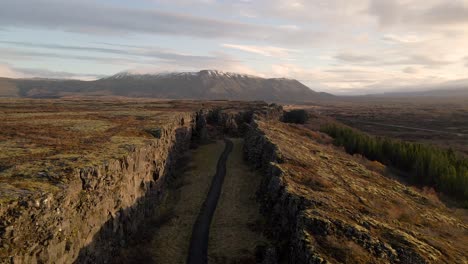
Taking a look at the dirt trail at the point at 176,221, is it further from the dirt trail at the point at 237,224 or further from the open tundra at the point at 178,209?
the dirt trail at the point at 237,224

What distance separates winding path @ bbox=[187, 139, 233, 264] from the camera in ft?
106

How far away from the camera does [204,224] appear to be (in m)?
39.1

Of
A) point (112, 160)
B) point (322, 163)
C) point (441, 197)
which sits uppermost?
point (112, 160)

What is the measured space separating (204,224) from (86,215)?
53.7 ft

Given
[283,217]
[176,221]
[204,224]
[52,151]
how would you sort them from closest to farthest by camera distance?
[283,217] < [52,151] < [204,224] < [176,221]

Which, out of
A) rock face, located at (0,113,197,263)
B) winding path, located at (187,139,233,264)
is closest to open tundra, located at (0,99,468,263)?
rock face, located at (0,113,197,263)

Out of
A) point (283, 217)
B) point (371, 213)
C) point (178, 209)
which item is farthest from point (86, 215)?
point (371, 213)

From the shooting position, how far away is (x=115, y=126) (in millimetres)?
52531

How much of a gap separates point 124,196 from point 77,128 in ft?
70.0

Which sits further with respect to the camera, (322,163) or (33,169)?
(322,163)

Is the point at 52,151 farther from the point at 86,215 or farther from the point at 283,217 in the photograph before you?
the point at 283,217

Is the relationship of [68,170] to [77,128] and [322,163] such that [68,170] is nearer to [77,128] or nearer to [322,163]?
[77,128]

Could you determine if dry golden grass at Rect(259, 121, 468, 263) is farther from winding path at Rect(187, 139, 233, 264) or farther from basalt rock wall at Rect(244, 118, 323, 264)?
winding path at Rect(187, 139, 233, 264)

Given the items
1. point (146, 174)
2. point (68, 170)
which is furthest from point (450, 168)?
point (68, 170)
